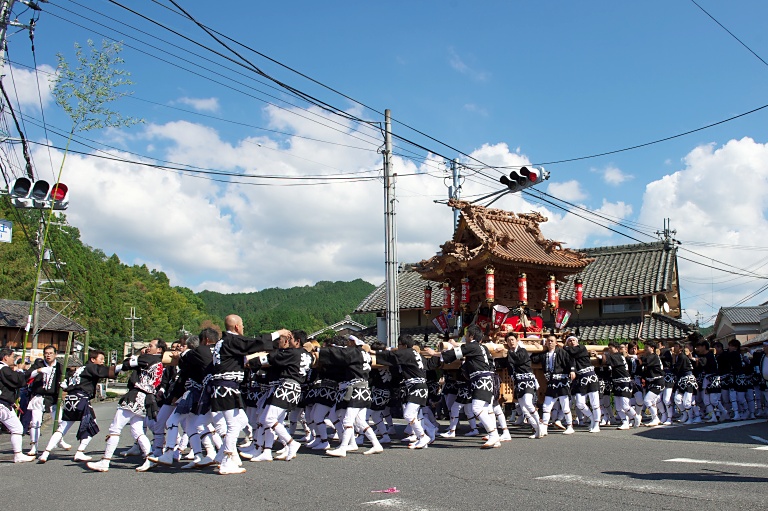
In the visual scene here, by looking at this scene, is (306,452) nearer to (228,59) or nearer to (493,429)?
(493,429)

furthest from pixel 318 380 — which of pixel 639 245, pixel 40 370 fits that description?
pixel 639 245

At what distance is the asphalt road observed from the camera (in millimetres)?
5418

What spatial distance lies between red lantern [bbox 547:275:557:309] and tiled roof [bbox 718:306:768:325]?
2444 centimetres

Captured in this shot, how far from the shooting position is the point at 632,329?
24.6 m

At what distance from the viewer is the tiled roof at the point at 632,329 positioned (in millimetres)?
23344

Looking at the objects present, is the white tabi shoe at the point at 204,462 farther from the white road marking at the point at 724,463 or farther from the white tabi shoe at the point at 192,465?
the white road marking at the point at 724,463

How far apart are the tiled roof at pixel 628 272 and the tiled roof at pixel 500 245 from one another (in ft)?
25.5

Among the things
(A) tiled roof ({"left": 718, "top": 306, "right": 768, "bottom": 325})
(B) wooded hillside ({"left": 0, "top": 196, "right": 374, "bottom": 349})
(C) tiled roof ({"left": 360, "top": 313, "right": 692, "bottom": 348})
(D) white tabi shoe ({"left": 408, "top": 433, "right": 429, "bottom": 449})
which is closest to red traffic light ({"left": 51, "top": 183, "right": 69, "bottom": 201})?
(B) wooded hillside ({"left": 0, "top": 196, "right": 374, "bottom": 349})

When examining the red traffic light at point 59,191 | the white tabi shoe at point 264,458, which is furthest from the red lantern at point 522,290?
the red traffic light at point 59,191

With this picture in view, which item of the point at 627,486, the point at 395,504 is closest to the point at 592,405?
the point at 627,486

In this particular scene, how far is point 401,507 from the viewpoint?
5266 mm

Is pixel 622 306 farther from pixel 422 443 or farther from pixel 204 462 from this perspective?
pixel 204 462

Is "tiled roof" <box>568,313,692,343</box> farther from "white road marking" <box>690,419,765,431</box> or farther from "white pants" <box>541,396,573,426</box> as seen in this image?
"white pants" <box>541,396,573,426</box>

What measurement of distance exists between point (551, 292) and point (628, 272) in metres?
12.4
